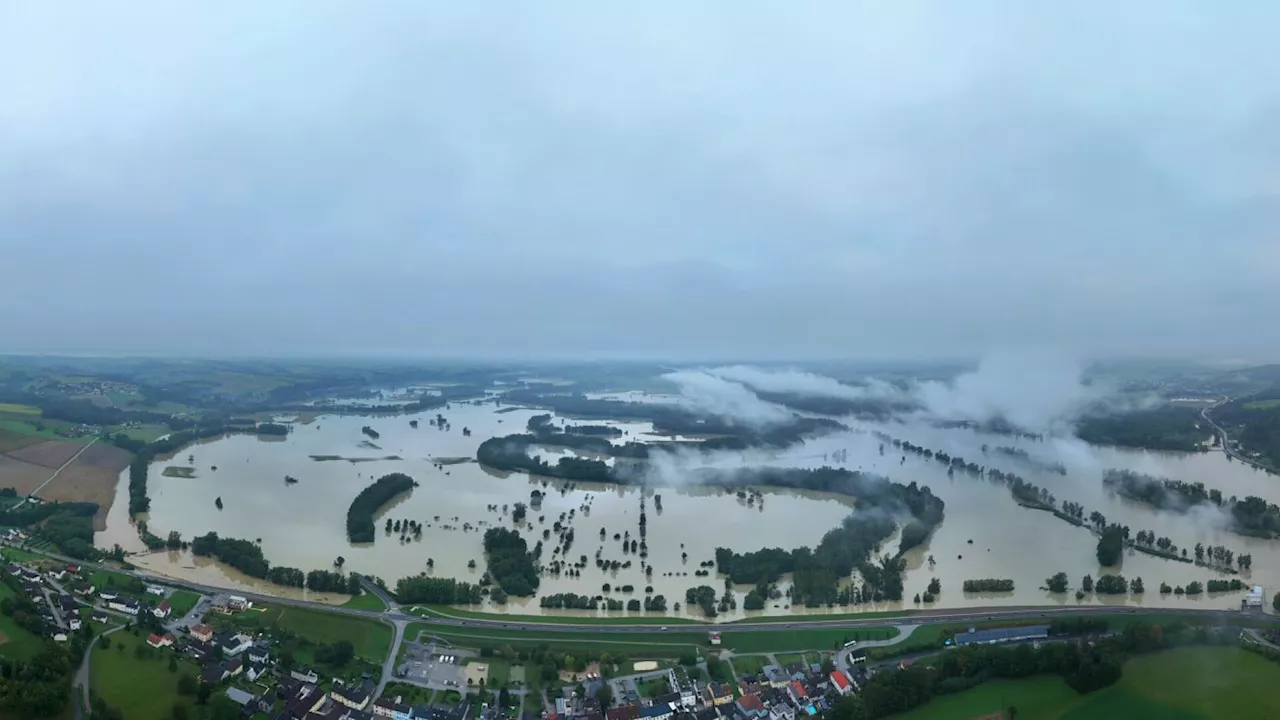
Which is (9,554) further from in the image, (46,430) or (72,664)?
(46,430)

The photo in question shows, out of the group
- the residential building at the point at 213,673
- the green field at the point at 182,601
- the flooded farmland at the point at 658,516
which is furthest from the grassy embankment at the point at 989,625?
the green field at the point at 182,601

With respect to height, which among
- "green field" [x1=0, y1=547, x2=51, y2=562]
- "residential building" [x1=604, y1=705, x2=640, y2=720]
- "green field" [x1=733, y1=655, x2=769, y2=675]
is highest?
"green field" [x1=0, y1=547, x2=51, y2=562]

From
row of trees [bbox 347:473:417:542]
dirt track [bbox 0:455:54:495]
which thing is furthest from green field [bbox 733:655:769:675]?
dirt track [bbox 0:455:54:495]

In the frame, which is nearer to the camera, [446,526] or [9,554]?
[9,554]

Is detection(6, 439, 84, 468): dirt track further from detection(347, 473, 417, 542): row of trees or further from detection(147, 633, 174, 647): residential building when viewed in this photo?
Result: detection(147, 633, 174, 647): residential building

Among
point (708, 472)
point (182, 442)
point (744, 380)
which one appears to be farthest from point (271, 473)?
point (744, 380)

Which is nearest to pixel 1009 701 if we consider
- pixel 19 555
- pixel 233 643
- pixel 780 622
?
pixel 780 622

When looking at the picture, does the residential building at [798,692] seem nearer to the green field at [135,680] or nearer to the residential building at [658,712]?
the residential building at [658,712]
